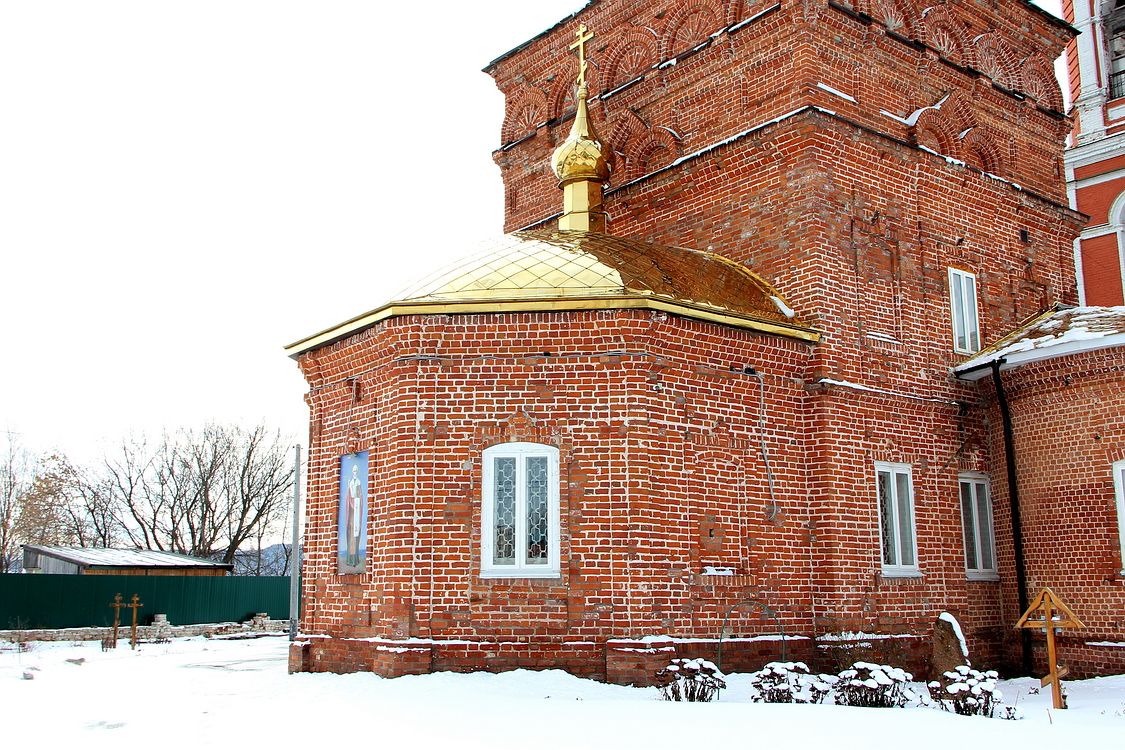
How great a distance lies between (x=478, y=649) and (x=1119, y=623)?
20.6 ft

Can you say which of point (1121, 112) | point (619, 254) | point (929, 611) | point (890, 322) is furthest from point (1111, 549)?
point (1121, 112)

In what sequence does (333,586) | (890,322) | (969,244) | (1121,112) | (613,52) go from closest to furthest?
(333,586) → (890,322) → (969,244) → (613,52) → (1121,112)

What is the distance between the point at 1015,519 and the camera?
11.3 m

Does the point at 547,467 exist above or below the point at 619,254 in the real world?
below

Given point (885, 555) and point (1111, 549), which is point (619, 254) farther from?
point (1111, 549)

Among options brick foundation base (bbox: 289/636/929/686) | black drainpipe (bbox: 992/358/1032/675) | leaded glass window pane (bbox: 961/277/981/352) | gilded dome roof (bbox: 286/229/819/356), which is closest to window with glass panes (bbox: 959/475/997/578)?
black drainpipe (bbox: 992/358/1032/675)

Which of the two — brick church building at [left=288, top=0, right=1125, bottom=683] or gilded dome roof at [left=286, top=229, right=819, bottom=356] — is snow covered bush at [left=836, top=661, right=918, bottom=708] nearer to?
brick church building at [left=288, top=0, right=1125, bottom=683]

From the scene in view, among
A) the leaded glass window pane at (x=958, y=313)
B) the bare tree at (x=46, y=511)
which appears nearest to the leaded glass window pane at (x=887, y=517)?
the leaded glass window pane at (x=958, y=313)

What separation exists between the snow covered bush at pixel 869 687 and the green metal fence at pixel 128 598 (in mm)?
16621

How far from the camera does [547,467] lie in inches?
369

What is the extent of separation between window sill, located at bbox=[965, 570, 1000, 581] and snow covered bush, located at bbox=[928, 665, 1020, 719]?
342 centimetres

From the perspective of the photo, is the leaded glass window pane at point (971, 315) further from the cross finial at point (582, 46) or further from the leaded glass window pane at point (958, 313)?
the cross finial at point (582, 46)

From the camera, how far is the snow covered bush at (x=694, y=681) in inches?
320

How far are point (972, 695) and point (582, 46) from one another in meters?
9.08
